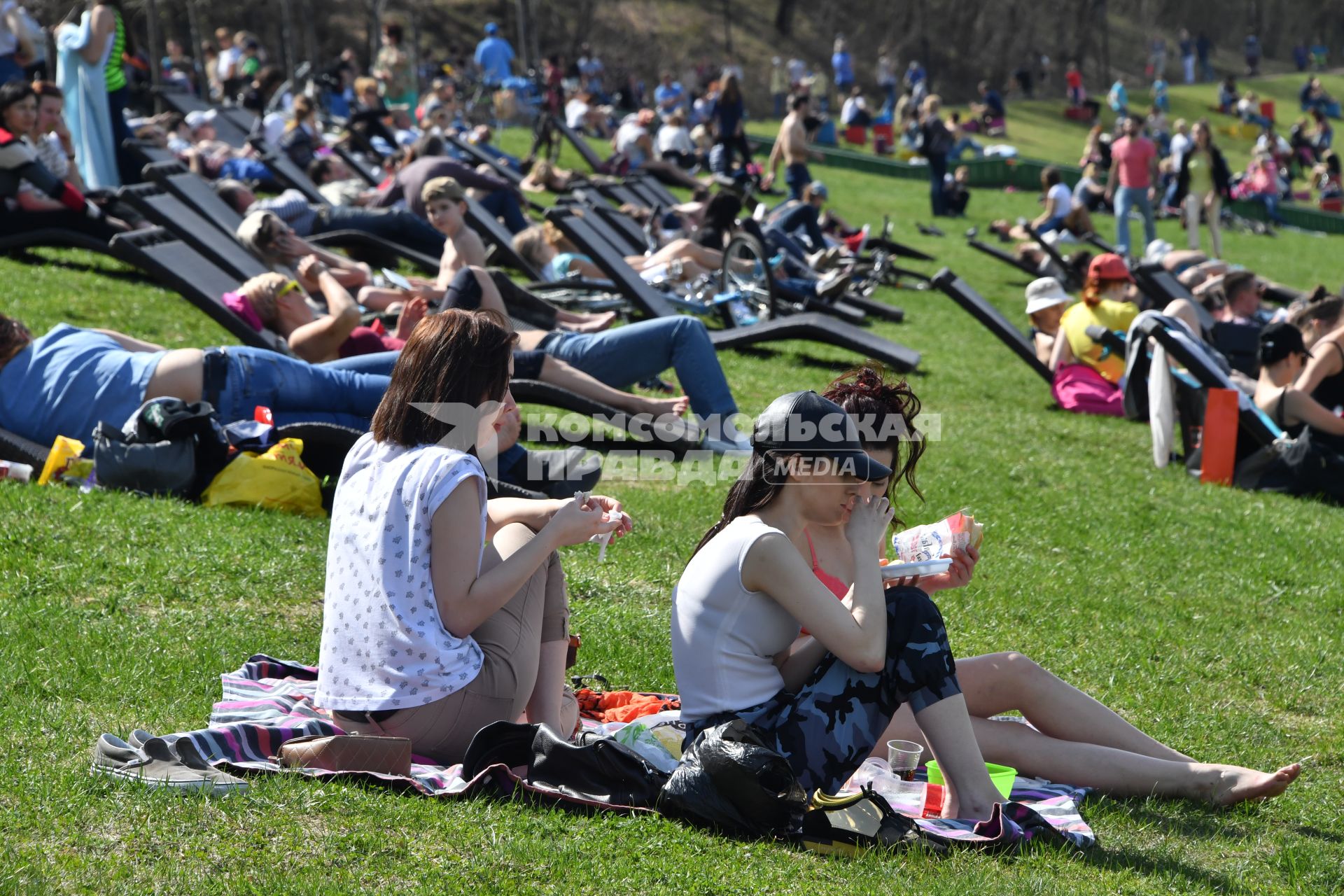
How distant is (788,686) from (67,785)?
1.77 metres

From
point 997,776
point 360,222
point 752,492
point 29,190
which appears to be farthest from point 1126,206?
point 752,492

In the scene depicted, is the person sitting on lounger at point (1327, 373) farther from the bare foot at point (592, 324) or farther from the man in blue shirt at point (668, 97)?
the man in blue shirt at point (668, 97)

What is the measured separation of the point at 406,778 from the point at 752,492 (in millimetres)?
1125

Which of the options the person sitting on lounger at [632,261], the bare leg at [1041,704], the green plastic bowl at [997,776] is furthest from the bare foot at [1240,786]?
the person sitting on lounger at [632,261]

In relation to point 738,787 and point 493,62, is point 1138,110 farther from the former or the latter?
point 738,787

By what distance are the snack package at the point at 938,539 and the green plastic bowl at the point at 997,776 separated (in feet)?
1.83

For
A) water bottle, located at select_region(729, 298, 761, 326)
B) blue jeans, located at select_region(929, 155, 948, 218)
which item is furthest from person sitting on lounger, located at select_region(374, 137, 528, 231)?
blue jeans, located at select_region(929, 155, 948, 218)

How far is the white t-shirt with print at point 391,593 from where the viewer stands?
340 centimetres

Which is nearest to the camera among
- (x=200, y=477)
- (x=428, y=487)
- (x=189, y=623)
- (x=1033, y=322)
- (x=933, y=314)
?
(x=428, y=487)

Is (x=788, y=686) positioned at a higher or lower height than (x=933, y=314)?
higher

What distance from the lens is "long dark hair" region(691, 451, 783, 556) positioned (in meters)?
3.51

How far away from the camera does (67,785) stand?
327 centimetres

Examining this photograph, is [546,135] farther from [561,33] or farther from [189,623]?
[561,33]

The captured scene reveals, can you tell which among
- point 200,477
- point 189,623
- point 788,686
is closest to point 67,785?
point 189,623
